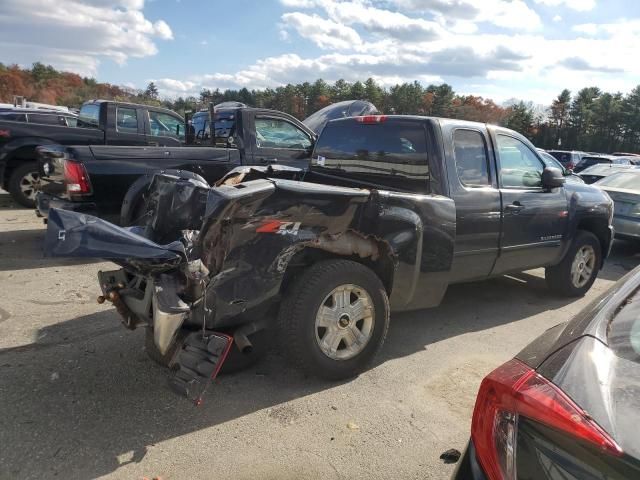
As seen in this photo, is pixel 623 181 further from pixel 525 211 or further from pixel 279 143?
pixel 279 143

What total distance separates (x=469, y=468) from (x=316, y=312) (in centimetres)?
178

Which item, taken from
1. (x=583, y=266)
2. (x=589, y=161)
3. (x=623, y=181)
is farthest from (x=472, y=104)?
(x=583, y=266)

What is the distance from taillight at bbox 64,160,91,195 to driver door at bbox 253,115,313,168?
2.51 metres

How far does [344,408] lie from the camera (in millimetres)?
3275

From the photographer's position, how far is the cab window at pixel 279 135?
783 cm

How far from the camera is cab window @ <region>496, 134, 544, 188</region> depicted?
4797 mm

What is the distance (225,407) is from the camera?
3227mm

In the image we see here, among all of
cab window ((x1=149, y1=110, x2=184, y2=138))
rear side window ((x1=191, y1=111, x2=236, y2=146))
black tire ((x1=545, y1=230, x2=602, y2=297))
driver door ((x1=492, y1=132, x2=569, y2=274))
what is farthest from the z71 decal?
cab window ((x1=149, y1=110, x2=184, y2=138))

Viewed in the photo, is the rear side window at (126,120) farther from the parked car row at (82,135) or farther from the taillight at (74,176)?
the taillight at (74,176)

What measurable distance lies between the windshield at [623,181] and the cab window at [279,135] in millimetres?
6009

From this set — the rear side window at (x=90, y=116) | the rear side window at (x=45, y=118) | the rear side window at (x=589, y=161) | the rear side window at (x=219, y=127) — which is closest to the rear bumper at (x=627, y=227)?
the rear side window at (x=219, y=127)

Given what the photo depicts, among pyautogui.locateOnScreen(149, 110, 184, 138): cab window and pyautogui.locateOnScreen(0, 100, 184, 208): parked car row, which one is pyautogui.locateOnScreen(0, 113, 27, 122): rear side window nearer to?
pyautogui.locateOnScreen(0, 100, 184, 208): parked car row

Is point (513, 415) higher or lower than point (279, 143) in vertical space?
lower

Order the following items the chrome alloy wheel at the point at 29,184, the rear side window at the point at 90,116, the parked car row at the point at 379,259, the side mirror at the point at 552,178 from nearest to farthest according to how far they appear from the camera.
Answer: the parked car row at the point at 379,259 < the side mirror at the point at 552,178 < the chrome alloy wheel at the point at 29,184 < the rear side window at the point at 90,116
